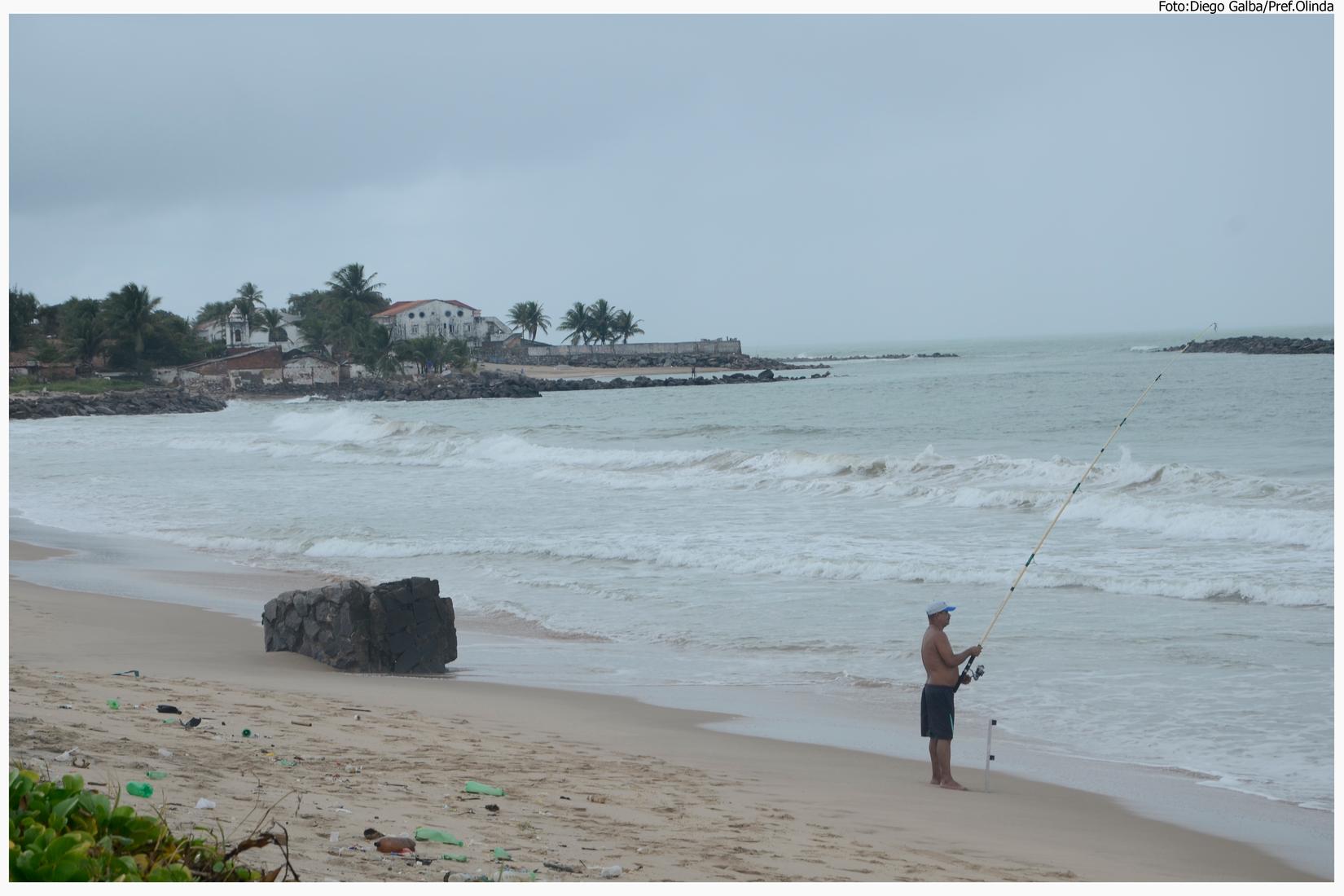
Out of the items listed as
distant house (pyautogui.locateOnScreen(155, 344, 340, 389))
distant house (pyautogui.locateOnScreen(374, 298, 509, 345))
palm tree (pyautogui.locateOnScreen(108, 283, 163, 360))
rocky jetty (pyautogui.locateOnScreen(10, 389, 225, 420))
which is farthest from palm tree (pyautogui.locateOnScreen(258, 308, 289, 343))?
rocky jetty (pyautogui.locateOnScreen(10, 389, 225, 420))

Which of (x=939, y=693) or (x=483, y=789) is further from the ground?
(x=939, y=693)

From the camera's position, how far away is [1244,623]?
415 inches

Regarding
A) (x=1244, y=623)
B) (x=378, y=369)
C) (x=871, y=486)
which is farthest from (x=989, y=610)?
(x=378, y=369)

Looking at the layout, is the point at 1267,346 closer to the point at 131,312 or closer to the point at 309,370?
the point at 309,370

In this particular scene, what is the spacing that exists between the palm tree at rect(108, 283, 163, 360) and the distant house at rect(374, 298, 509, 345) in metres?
26.4

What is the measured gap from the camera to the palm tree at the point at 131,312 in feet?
230

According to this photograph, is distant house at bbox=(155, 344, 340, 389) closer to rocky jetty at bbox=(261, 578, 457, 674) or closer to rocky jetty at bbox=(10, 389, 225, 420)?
rocky jetty at bbox=(10, 389, 225, 420)

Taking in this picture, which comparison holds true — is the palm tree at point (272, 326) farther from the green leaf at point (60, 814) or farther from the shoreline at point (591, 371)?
the green leaf at point (60, 814)

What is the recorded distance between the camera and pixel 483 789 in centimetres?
542

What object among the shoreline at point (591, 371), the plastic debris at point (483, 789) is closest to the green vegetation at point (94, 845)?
the plastic debris at point (483, 789)

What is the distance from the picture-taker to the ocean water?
27.4ft

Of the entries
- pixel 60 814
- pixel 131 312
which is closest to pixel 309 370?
pixel 131 312

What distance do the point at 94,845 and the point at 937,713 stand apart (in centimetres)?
449

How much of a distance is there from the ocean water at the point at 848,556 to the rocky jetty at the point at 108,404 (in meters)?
18.2
